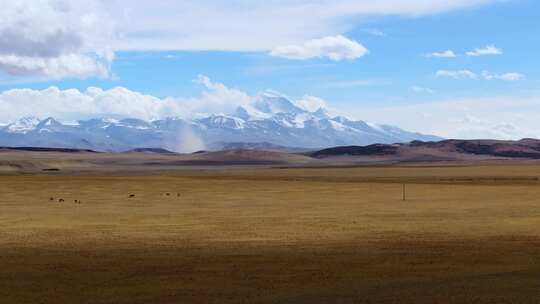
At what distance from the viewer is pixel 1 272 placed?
60.5 feet

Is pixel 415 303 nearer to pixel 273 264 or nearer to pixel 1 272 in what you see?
pixel 273 264

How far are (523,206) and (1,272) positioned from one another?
27688 mm

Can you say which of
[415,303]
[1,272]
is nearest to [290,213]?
[1,272]

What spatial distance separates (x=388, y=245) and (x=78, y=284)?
9.96 m

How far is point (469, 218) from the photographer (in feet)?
106

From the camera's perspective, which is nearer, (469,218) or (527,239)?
(527,239)

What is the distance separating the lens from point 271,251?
21.9 metres

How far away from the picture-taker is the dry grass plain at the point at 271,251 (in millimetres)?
15773

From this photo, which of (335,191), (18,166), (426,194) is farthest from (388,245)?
(18,166)

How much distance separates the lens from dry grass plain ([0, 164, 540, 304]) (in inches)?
621

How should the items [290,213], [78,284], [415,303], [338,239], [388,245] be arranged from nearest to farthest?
[415,303]
[78,284]
[388,245]
[338,239]
[290,213]

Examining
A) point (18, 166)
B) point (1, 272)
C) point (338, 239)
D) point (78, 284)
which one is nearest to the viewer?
point (78, 284)

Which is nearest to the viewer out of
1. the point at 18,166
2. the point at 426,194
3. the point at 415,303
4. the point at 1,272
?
the point at 415,303

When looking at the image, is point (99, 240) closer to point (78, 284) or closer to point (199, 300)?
point (78, 284)
